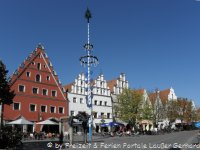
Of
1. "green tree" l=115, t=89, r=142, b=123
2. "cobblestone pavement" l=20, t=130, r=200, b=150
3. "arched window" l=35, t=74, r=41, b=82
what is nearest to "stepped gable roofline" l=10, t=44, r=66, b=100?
"arched window" l=35, t=74, r=41, b=82

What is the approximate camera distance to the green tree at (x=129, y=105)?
232 feet

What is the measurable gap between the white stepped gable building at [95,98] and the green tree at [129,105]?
11.0 ft

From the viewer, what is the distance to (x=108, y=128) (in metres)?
74.1

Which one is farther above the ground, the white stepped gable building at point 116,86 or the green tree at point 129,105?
the white stepped gable building at point 116,86

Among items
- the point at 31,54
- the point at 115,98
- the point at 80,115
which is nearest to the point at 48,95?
the point at 31,54

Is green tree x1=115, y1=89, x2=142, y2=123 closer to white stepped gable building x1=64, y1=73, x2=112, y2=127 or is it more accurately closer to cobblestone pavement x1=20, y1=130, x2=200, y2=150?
white stepped gable building x1=64, y1=73, x2=112, y2=127

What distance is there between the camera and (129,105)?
71875 millimetres

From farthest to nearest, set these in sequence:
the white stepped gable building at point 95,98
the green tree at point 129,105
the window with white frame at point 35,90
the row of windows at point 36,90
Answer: the green tree at point 129,105 < the white stepped gable building at point 95,98 < the window with white frame at point 35,90 < the row of windows at point 36,90

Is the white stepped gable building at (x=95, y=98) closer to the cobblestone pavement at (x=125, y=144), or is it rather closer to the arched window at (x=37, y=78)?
the arched window at (x=37, y=78)

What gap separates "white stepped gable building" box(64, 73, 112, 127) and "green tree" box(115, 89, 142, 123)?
132 inches

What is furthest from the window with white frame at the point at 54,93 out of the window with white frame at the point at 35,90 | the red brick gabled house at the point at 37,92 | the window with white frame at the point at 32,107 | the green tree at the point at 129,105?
the green tree at the point at 129,105

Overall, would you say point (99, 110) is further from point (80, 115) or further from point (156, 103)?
point (80, 115)

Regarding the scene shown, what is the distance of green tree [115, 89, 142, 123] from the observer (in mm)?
70750

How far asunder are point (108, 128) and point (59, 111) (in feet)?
49.7
